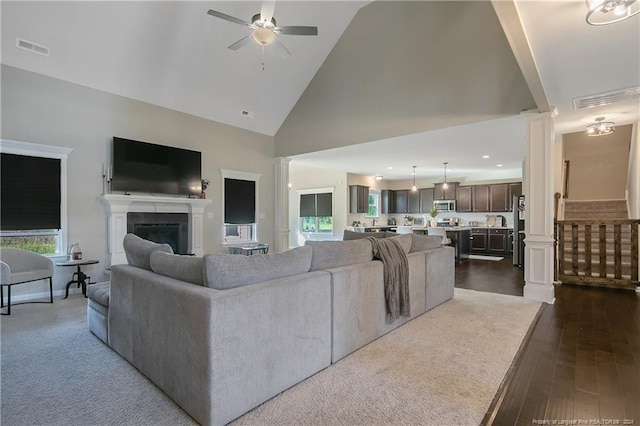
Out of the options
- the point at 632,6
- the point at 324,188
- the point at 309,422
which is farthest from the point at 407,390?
the point at 324,188

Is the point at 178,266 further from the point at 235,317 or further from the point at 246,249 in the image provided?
the point at 246,249

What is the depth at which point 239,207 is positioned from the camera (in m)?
7.04

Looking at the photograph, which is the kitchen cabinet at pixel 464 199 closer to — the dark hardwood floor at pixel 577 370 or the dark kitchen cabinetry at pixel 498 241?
the dark kitchen cabinetry at pixel 498 241

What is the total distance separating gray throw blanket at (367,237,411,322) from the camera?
297 cm

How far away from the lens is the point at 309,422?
1.72 meters

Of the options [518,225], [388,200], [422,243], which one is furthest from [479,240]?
[422,243]

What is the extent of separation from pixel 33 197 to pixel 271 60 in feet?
14.2

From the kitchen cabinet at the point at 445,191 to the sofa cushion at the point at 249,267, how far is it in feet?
29.6

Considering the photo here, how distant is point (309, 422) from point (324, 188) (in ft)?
28.7

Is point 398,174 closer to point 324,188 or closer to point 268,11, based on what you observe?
point 324,188

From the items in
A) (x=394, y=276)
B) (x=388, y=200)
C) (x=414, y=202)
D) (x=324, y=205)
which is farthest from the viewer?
(x=388, y=200)

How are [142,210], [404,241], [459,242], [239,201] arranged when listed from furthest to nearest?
1. [459,242]
2. [239,201]
3. [142,210]
4. [404,241]

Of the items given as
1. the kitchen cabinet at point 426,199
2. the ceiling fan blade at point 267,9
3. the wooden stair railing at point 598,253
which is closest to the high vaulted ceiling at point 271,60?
the wooden stair railing at point 598,253

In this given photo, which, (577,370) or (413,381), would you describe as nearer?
(413,381)
